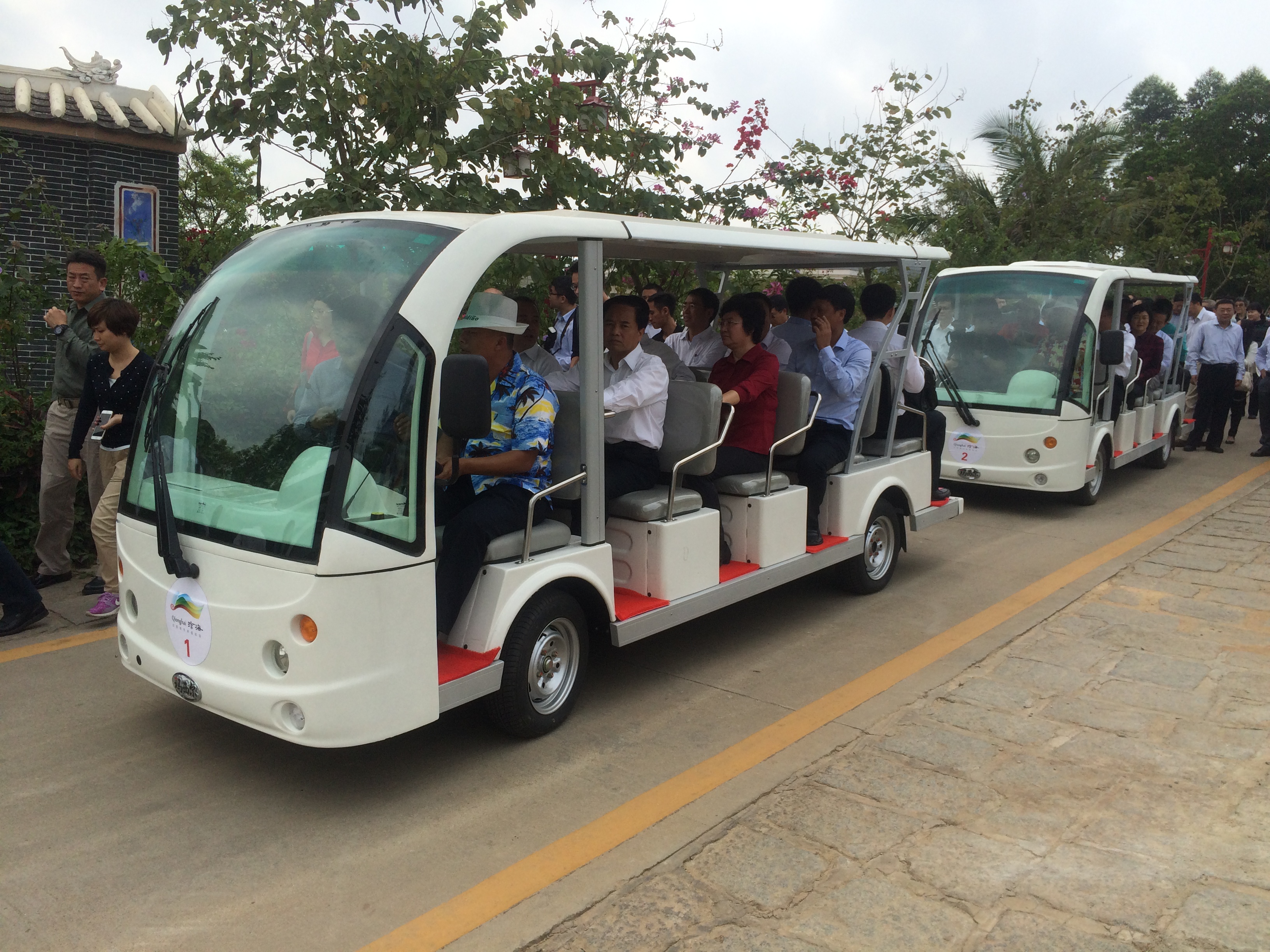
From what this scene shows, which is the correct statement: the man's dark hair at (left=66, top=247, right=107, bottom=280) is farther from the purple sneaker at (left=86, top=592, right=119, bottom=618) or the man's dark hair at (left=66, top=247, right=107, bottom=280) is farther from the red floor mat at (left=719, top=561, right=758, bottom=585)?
→ the red floor mat at (left=719, top=561, right=758, bottom=585)

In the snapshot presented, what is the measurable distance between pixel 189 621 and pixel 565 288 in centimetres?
431

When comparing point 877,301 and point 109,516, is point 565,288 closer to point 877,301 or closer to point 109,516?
point 877,301

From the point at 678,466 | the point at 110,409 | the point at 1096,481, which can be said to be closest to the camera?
the point at 678,466

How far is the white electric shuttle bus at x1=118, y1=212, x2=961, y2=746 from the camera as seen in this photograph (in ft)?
11.7

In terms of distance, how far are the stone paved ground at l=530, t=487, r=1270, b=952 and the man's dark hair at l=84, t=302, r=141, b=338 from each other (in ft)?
13.3

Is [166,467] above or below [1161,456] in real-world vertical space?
above

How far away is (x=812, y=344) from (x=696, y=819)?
11.7 ft

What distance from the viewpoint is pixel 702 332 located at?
266 inches

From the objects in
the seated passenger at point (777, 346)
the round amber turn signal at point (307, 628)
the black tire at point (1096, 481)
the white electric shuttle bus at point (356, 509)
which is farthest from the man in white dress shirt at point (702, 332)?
the black tire at point (1096, 481)

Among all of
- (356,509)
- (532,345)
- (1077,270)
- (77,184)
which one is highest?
(77,184)

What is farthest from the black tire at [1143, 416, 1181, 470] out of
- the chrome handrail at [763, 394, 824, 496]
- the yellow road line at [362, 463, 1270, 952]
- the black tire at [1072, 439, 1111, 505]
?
the chrome handrail at [763, 394, 824, 496]

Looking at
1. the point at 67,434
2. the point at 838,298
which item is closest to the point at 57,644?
the point at 67,434

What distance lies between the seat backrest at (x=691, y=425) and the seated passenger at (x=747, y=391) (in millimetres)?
345

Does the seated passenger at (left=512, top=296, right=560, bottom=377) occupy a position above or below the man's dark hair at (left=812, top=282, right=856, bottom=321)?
below
